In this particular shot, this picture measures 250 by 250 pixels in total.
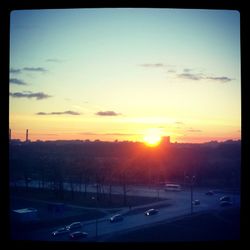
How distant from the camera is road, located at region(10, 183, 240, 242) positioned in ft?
4.83

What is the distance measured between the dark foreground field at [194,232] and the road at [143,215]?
49 millimetres

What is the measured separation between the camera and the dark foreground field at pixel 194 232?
1465mm

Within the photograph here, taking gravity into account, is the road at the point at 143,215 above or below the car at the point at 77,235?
above

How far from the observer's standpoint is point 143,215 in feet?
5.51

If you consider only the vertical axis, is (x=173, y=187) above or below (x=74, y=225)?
above

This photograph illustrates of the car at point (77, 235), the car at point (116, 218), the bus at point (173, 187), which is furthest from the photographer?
the bus at point (173, 187)

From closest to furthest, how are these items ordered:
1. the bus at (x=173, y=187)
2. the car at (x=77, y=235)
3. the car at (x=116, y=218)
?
the car at (x=77, y=235), the car at (x=116, y=218), the bus at (x=173, y=187)

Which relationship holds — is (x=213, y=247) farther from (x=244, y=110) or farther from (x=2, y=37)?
(x=2, y=37)

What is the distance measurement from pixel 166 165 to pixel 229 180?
485 mm

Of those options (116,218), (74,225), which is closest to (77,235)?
(74,225)

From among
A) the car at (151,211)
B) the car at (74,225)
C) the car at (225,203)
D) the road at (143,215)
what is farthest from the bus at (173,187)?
the car at (74,225)

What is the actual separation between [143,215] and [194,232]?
0.97 ft

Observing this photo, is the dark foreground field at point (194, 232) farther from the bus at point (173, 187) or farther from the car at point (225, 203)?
the bus at point (173, 187)

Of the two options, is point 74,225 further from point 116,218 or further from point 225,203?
point 225,203
